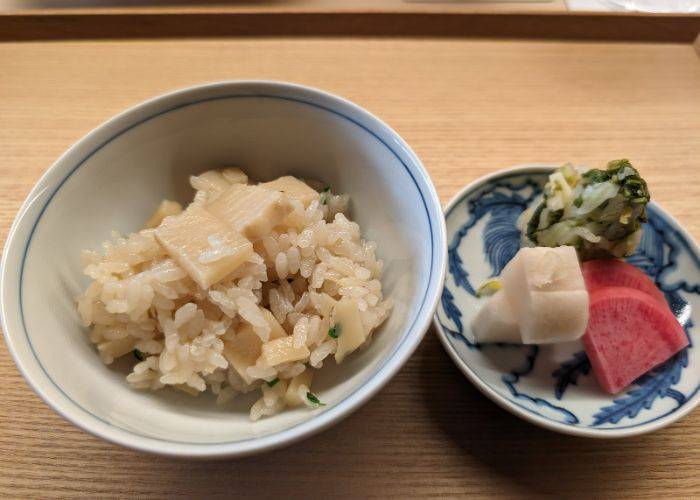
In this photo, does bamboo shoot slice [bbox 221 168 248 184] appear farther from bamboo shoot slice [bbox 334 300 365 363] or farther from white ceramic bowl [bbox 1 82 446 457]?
bamboo shoot slice [bbox 334 300 365 363]

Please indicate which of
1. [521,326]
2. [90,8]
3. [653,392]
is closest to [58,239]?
[521,326]

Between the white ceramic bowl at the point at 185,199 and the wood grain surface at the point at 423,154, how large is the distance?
244 millimetres

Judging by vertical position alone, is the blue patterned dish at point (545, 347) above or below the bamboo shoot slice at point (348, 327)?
below

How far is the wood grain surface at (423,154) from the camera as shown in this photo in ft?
3.84

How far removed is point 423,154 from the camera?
190 centimetres

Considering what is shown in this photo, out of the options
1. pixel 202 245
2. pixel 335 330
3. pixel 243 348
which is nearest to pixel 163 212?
pixel 202 245

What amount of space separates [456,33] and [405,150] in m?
1.44

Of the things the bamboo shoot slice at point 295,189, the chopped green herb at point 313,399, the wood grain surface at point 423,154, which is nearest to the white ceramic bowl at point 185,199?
the chopped green herb at point 313,399

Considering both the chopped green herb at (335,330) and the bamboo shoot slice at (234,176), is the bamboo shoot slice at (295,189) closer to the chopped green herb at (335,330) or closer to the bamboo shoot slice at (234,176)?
the bamboo shoot slice at (234,176)

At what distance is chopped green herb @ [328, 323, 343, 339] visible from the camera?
42.3 inches

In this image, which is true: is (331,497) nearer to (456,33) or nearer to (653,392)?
(653,392)

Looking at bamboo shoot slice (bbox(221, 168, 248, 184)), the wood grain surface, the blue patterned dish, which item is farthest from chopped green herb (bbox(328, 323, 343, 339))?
bamboo shoot slice (bbox(221, 168, 248, 184))

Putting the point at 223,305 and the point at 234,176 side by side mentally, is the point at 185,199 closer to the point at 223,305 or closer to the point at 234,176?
the point at 234,176

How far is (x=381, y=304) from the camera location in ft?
3.76
